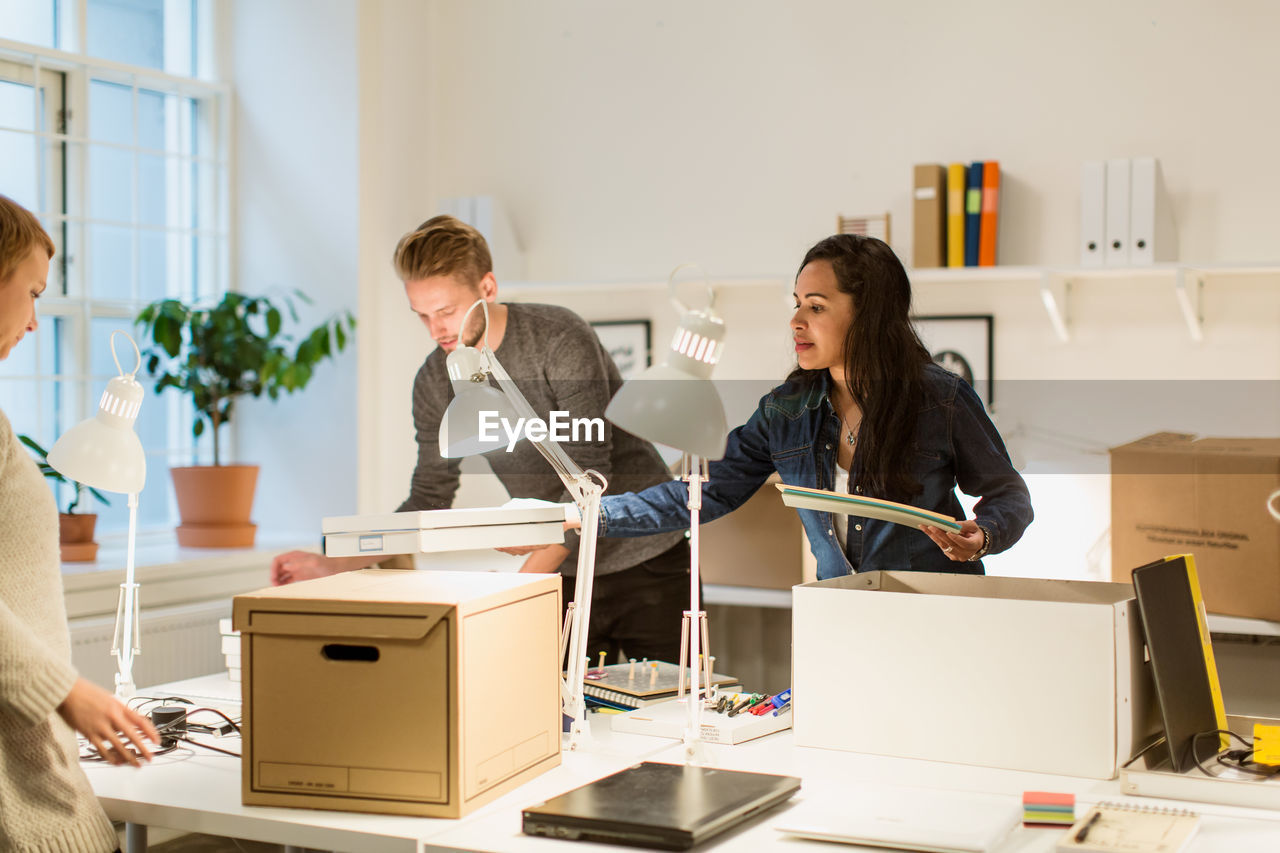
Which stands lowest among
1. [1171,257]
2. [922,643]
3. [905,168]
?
[922,643]

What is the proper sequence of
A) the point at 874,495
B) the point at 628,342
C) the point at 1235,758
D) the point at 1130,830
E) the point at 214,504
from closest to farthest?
the point at 1130,830 < the point at 1235,758 < the point at 874,495 < the point at 214,504 < the point at 628,342

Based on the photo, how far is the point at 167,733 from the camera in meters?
1.77

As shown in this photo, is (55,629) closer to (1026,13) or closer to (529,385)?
(529,385)

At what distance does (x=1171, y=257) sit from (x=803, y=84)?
1289mm

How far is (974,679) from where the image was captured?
1.56m

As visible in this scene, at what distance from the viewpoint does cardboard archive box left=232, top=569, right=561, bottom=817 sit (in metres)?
1.39

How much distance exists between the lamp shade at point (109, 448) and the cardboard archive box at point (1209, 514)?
222 cm

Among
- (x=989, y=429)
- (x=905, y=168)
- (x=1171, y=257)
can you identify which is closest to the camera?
(x=989, y=429)

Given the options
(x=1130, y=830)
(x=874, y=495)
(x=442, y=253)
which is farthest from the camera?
(x=442, y=253)

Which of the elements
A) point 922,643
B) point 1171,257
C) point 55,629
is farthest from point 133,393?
point 1171,257

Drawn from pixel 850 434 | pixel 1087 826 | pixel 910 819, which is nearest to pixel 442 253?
pixel 850 434

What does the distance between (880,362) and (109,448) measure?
4.11 ft

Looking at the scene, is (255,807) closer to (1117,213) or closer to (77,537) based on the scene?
(77,537)

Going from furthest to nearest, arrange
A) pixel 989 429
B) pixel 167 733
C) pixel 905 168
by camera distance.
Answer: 1. pixel 905 168
2. pixel 989 429
3. pixel 167 733
